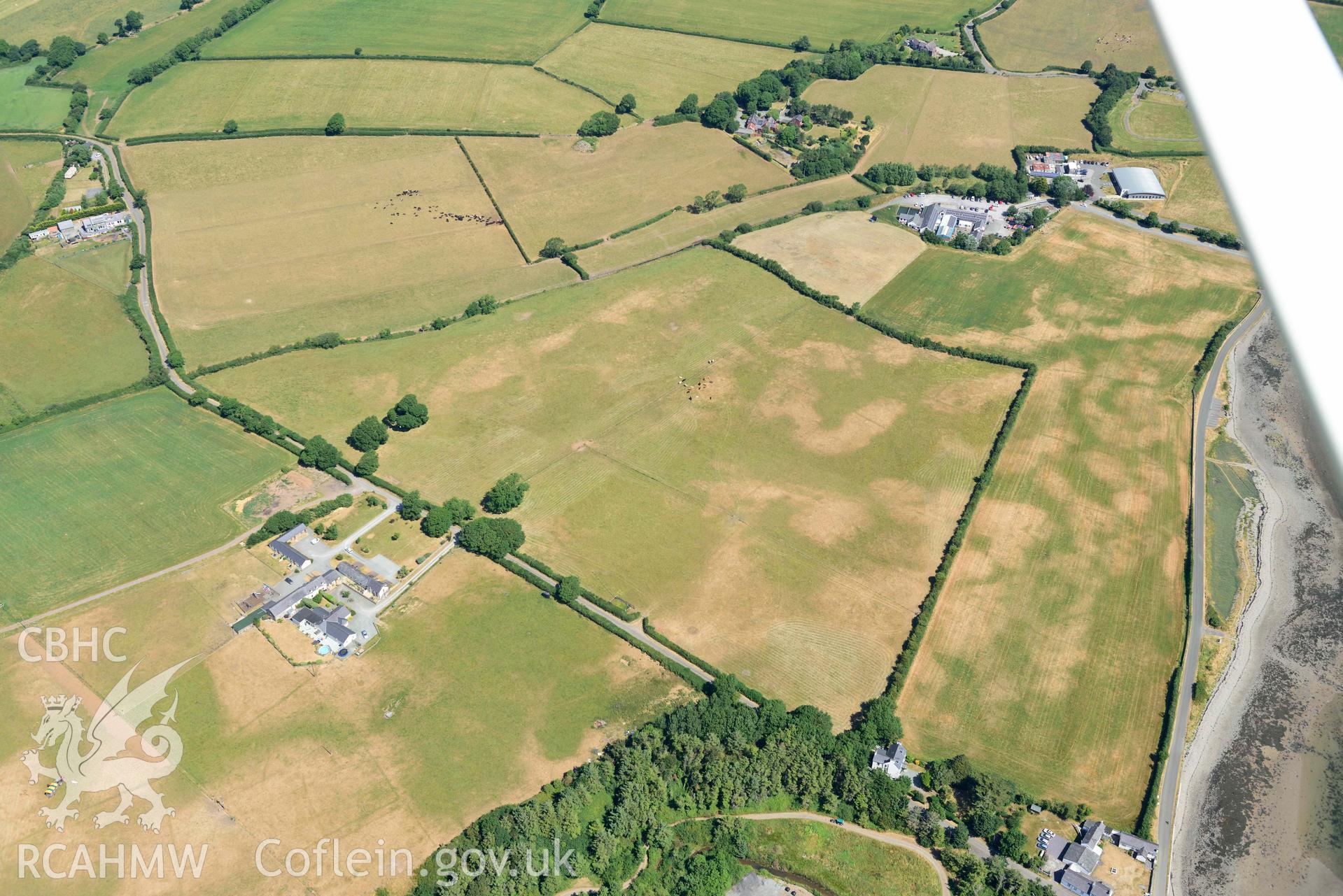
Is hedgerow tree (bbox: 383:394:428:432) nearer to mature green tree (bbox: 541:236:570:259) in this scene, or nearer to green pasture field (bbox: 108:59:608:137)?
mature green tree (bbox: 541:236:570:259)

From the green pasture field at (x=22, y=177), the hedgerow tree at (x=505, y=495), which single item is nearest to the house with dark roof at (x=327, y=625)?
the hedgerow tree at (x=505, y=495)

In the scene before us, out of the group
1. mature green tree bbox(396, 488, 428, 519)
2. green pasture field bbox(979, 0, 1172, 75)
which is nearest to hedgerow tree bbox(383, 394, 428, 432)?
mature green tree bbox(396, 488, 428, 519)

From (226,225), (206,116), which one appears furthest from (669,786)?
A: (206,116)

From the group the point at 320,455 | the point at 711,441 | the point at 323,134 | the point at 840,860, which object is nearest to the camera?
the point at 840,860

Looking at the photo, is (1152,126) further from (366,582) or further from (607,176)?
(366,582)

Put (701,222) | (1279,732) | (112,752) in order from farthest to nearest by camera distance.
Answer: (701,222)
(112,752)
(1279,732)

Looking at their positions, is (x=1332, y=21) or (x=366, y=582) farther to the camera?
(x=1332, y=21)

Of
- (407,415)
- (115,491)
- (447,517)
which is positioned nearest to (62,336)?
(115,491)
